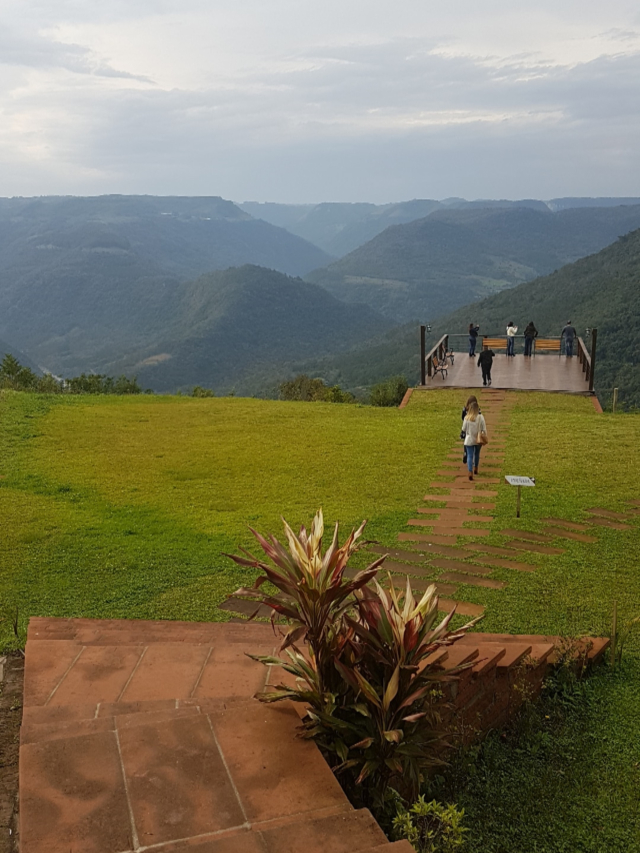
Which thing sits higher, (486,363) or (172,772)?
(486,363)

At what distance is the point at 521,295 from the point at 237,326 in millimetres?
61607

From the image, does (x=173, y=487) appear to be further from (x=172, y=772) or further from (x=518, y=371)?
(x=518, y=371)

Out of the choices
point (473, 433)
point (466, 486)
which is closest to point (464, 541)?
point (466, 486)

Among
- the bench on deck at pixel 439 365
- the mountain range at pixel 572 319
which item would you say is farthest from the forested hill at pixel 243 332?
the bench on deck at pixel 439 365

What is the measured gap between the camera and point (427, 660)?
3232 millimetres

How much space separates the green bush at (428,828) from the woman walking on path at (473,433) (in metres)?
6.55

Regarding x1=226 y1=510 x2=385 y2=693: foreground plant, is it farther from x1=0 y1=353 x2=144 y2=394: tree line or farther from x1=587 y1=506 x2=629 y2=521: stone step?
x1=0 y1=353 x2=144 y2=394: tree line

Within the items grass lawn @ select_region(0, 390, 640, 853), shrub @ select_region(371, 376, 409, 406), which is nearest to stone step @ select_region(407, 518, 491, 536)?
grass lawn @ select_region(0, 390, 640, 853)

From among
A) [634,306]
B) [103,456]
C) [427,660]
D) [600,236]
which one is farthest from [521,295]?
[600,236]

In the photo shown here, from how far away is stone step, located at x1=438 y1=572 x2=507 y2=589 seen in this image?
584 cm

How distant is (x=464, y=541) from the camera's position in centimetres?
696

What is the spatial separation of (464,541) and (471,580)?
1.02 m

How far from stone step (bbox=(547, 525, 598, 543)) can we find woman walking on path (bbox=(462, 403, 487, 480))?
6.97ft

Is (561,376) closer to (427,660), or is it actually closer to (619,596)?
(619,596)
